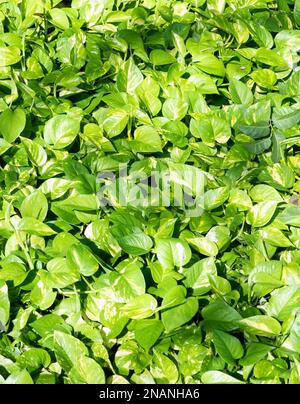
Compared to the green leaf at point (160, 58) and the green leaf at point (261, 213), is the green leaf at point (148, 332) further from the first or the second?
the green leaf at point (160, 58)

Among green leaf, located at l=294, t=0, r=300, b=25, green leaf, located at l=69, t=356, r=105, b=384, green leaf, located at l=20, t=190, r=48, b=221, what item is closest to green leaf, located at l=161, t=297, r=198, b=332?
green leaf, located at l=69, t=356, r=105, b=384

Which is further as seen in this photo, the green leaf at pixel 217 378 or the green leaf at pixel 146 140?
the green leaf at pixel 146 140

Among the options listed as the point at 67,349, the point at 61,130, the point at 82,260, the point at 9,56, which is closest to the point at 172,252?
the point at 82,260

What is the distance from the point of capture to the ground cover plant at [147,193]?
1.20 m

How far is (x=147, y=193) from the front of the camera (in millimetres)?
1413

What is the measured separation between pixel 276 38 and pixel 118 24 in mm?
448

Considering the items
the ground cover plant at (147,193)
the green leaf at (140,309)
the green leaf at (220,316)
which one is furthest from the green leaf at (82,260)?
the green leaf at (220,316)

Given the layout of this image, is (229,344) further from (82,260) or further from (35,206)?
(35,206)

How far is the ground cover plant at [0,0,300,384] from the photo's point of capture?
120 centimetres

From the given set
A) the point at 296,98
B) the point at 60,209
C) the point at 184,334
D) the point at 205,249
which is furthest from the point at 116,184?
the point at 296,98

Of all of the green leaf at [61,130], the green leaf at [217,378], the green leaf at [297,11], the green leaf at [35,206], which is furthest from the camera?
the green leaf at [297,11]

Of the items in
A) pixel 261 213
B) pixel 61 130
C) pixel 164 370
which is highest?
pixel 61 130

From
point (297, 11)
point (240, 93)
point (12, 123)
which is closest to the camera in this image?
point (12, 123)

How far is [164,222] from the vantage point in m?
1.35
